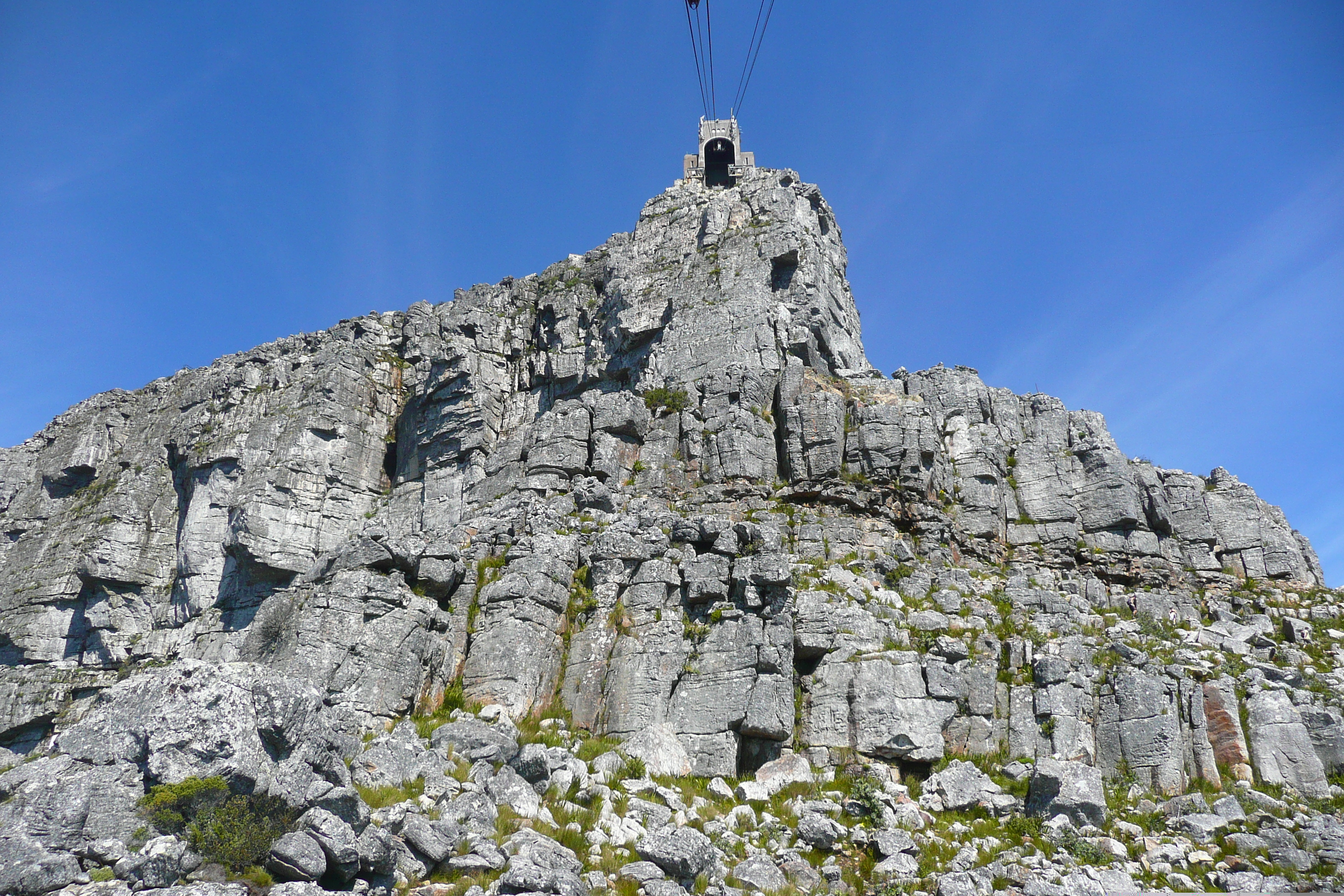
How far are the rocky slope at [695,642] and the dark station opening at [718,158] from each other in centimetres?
847

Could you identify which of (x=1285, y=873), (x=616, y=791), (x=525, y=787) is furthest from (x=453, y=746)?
(x=1285, y=873)

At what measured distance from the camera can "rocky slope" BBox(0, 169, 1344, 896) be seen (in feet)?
46.3

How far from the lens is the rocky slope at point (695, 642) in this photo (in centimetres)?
1410

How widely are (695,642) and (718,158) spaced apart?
41.1m

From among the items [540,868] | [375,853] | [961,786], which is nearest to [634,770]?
[540,868]

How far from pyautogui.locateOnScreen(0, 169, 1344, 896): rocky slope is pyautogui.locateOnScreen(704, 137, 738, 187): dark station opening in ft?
27.8

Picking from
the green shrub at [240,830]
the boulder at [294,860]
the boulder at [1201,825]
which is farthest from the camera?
the boulder at [1201,825]

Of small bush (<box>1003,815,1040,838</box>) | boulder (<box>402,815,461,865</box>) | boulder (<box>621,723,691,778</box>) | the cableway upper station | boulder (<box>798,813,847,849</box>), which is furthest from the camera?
the cableway upper station

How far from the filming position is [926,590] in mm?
26219

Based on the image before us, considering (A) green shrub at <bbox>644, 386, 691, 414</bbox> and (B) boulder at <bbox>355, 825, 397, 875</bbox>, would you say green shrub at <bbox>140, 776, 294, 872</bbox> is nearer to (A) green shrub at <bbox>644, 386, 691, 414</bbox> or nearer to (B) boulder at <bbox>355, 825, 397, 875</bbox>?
(B) boulder at <bbox>355, 825, 397, 875</bbox>

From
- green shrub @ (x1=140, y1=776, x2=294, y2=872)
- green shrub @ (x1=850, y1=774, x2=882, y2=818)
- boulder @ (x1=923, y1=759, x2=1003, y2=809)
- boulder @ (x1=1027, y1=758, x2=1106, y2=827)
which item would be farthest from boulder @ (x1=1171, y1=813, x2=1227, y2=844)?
green shrub @ (x1=140, y1=776, x2=294, y2=872)

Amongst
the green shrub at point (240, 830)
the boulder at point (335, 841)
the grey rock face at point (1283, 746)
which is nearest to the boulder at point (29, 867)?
the green shrub at point (240, 830)

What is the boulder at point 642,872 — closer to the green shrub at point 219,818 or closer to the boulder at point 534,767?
the boulder at point 534,767

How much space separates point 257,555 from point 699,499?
23.5m
